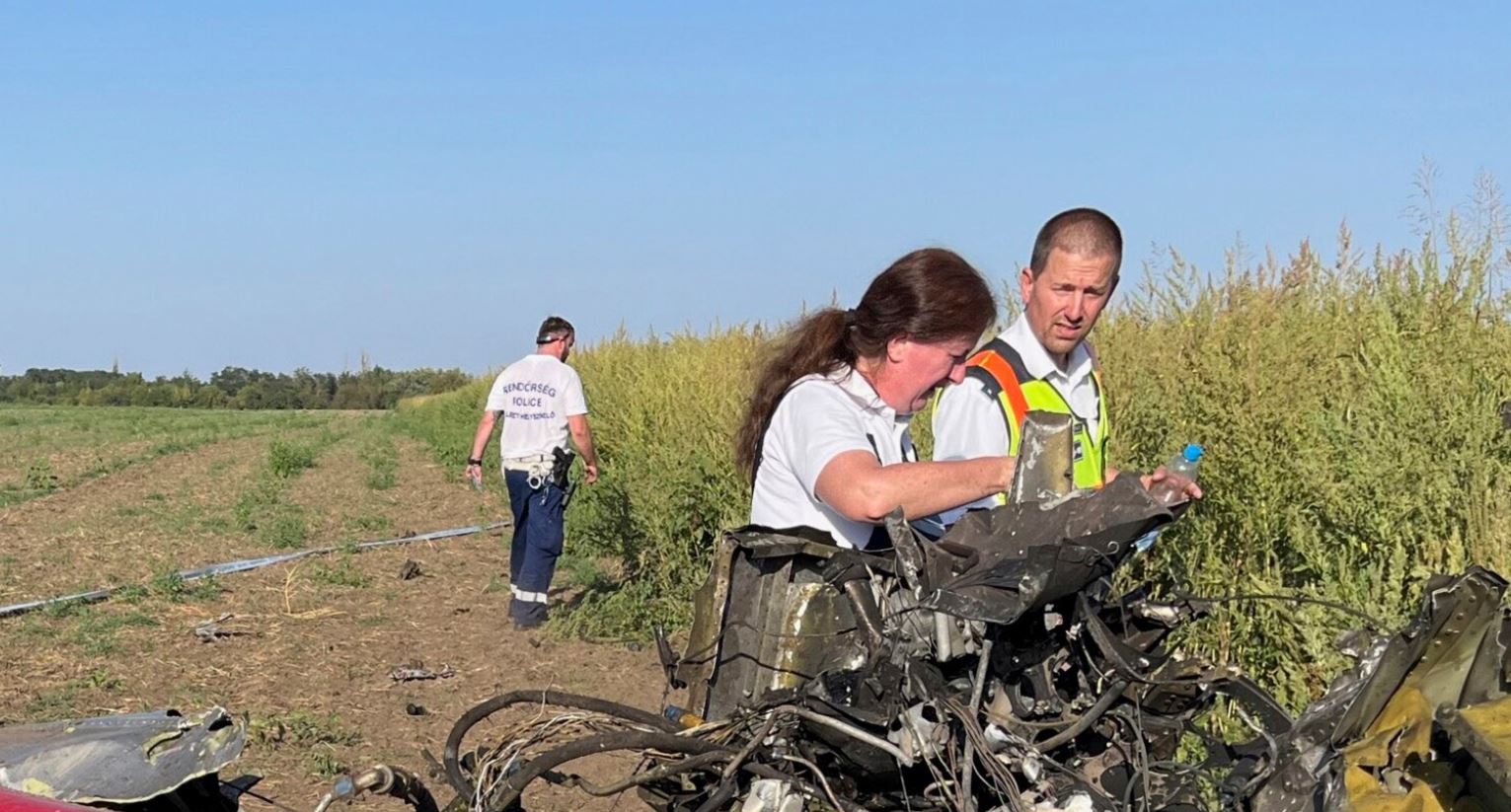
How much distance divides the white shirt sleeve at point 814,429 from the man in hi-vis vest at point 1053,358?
57 centimetres

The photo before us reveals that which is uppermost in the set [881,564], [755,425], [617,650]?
[755,425]

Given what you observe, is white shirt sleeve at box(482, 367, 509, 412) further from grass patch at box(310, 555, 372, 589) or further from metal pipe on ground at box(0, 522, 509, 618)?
metal pipe on ground at box(0, 522, 509, 618)

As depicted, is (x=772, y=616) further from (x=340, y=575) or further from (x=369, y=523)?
(x=369, y=523)

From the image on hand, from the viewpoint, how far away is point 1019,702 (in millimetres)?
2434

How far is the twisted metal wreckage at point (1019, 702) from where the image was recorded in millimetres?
2084

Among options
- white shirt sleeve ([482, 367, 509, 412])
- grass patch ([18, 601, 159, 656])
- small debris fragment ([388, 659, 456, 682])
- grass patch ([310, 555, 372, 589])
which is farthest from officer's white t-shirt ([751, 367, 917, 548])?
grass patch ([310, 555, 372, 589])

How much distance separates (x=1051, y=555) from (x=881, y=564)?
1.50 ft

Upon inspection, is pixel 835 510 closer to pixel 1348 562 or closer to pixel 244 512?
pixel 1348 562

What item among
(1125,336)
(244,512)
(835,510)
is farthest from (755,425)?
(244,512)

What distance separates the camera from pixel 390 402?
89.8 meters

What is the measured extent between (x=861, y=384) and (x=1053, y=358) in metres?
1.00

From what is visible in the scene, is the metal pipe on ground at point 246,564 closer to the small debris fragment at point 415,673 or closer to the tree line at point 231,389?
the small debris fragment at point 415,673

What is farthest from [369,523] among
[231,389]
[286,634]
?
[231,389]

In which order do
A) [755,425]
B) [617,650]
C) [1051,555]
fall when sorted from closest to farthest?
[1051,555] → [755,425] → [617,650]
